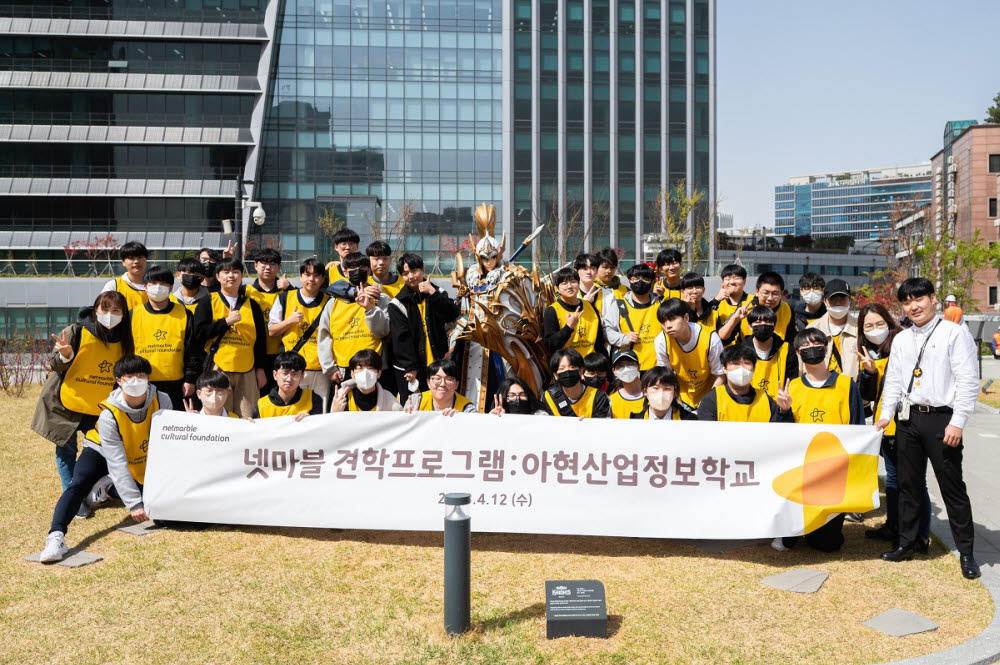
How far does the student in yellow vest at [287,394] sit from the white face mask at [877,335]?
4722 millimetres

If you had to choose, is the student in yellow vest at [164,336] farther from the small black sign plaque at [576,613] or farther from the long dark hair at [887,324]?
the long dark hair at [887,324]

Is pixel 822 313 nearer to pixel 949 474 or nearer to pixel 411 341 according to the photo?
pixel 949 474

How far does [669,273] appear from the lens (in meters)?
8.70

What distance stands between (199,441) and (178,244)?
4737cm

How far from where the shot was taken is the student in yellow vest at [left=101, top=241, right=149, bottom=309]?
7973 mm

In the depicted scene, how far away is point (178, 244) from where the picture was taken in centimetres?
5044

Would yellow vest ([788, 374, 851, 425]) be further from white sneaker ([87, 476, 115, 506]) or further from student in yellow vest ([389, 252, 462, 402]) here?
white sneaker ([87, 476, 115, 506])

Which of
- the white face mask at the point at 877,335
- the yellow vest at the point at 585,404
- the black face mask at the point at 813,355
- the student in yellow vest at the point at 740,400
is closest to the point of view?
the black face mask at the point at 813,355

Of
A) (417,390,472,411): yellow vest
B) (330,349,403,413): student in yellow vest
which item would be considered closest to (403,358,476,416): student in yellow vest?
(417,390,472,411): yellow vest

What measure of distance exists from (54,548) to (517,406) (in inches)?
149

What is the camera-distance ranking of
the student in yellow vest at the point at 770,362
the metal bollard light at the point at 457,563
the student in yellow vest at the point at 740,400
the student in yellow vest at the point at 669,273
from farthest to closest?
the student in yellow vest at the point at 669,273
the student in yellow vest at the point at 770,362
the student in yellow vest at the point at 740,400
the metal bollard light at the point at 457,563

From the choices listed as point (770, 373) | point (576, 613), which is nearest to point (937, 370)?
point (770, 373)

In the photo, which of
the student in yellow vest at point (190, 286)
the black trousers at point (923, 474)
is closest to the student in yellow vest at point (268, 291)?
the student in yellow vest at point (190, 286)

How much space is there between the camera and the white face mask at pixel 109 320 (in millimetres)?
7367
